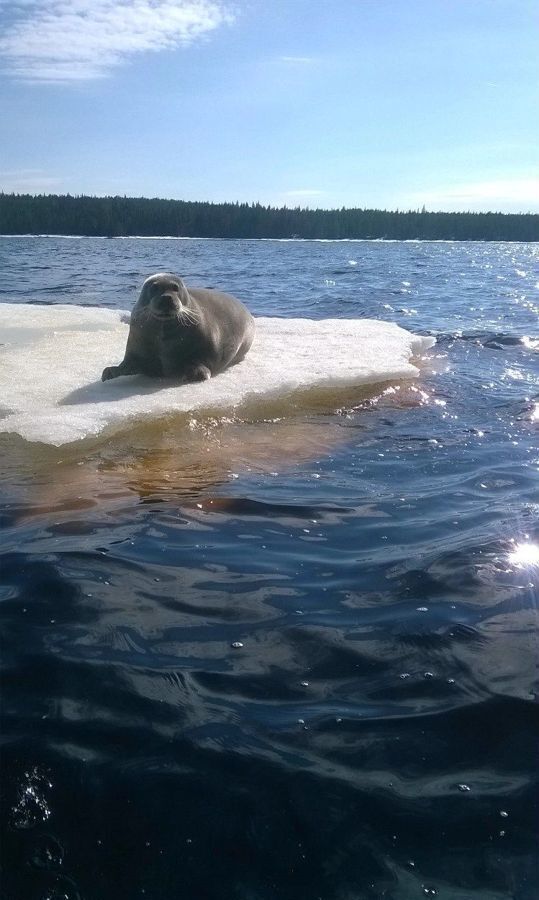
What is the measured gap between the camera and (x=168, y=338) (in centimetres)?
727

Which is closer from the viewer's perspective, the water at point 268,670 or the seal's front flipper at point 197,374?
the water at point 268,670

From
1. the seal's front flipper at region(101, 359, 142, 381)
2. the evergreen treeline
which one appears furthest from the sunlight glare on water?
the evergreen treeline

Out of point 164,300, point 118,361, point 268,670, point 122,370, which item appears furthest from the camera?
point 118,361

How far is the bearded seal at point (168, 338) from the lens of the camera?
712cm

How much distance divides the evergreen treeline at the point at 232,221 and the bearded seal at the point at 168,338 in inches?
3514

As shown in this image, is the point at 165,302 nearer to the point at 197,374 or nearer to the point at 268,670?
the point at 197,374

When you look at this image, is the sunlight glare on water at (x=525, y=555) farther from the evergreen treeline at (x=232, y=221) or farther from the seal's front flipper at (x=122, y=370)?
the evergreen treeline at (x=232, y=221)

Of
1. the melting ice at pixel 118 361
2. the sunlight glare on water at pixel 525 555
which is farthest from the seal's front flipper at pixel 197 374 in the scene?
the sunlight glare on water at pixel 525 555

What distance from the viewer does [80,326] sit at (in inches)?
405

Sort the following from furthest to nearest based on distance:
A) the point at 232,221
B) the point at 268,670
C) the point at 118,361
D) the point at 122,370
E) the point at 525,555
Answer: the point at 232,221 → the point at 118,361 → the point at 122,370 → the point at 525,555 → the point at 268,670

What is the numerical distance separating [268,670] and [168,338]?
5.04 metres

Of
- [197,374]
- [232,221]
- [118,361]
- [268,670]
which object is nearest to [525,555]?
[268,670]

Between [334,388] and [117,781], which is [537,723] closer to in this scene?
[117,781]

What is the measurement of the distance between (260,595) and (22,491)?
5.94 ft
